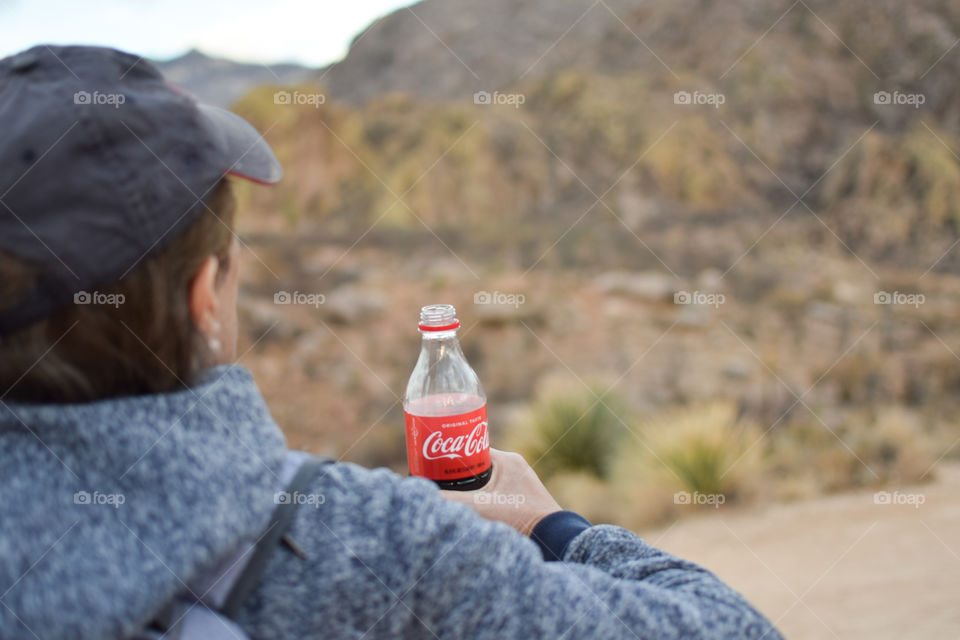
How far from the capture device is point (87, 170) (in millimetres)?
808

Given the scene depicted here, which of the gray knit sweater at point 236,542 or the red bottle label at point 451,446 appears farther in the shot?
the red bottle label at point 451,446

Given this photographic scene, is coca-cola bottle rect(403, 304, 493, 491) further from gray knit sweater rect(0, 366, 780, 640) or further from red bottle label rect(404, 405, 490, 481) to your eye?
gray knit sweater rect(0, 366, 780, 640)

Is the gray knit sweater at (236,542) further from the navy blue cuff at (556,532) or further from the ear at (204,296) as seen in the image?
the navy blue cuff at (556,532)

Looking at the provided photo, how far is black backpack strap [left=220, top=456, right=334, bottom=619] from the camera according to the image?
83 cm

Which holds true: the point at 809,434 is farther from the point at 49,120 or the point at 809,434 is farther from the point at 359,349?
the point at 49,120

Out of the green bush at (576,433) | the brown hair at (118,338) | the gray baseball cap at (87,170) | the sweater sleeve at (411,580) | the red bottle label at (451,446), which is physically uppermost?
the gray baseball cap at (87,170)

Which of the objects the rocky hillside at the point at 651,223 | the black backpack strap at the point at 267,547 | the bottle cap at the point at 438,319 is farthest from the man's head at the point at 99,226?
the rocky hillside at the point at 651,223

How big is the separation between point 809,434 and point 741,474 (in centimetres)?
202

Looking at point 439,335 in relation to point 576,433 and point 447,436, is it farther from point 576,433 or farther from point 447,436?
point 576,433

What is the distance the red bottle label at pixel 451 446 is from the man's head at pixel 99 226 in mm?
618

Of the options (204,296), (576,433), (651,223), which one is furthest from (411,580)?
(651,223)

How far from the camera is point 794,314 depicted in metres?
12.9

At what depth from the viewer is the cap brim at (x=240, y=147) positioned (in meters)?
0.93

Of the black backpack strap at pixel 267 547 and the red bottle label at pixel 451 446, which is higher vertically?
the black backpack strap at pixel 267 547
